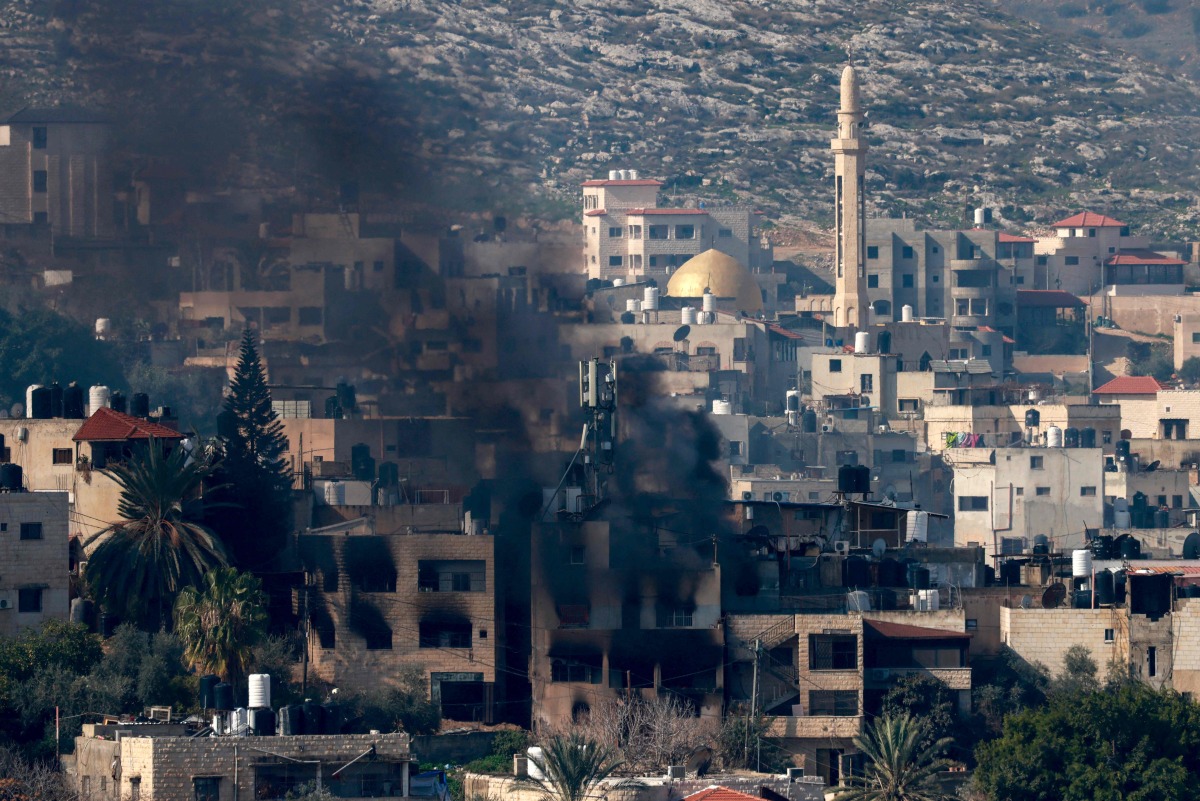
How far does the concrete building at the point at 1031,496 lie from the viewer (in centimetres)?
12488

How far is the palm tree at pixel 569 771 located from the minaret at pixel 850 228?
306 feet

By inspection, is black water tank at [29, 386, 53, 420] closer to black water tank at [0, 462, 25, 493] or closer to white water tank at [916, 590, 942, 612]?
black water tank at [0, 462, 25, 493]

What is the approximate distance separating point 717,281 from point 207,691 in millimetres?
88785

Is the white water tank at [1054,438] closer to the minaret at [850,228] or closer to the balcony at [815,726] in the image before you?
the minaret at [850,228]

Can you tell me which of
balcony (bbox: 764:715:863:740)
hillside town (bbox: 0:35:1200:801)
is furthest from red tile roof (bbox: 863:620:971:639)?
balcony (bbox: 764:715:863:740)

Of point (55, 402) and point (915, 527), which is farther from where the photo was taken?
point (915, 527)

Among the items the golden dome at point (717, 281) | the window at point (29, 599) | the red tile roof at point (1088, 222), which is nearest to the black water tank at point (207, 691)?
the window at point (29, 599)

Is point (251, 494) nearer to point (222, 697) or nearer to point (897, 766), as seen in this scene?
point (222, 697)

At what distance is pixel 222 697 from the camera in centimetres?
7556

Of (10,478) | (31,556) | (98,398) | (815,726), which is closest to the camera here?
(815,726)

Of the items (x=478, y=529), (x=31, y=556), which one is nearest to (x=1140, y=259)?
(x=478, y=529)

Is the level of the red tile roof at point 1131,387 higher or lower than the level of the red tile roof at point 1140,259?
lower

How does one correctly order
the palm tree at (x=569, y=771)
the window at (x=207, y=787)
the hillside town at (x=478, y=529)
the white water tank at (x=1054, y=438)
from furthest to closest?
the white water tank at (x=1054, y=438) < the hillside town at (x=478, y=529) < the palm tree at (x=569, y=771) < the window at (x=207, y=787)

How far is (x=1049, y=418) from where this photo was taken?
14088 centimetres
